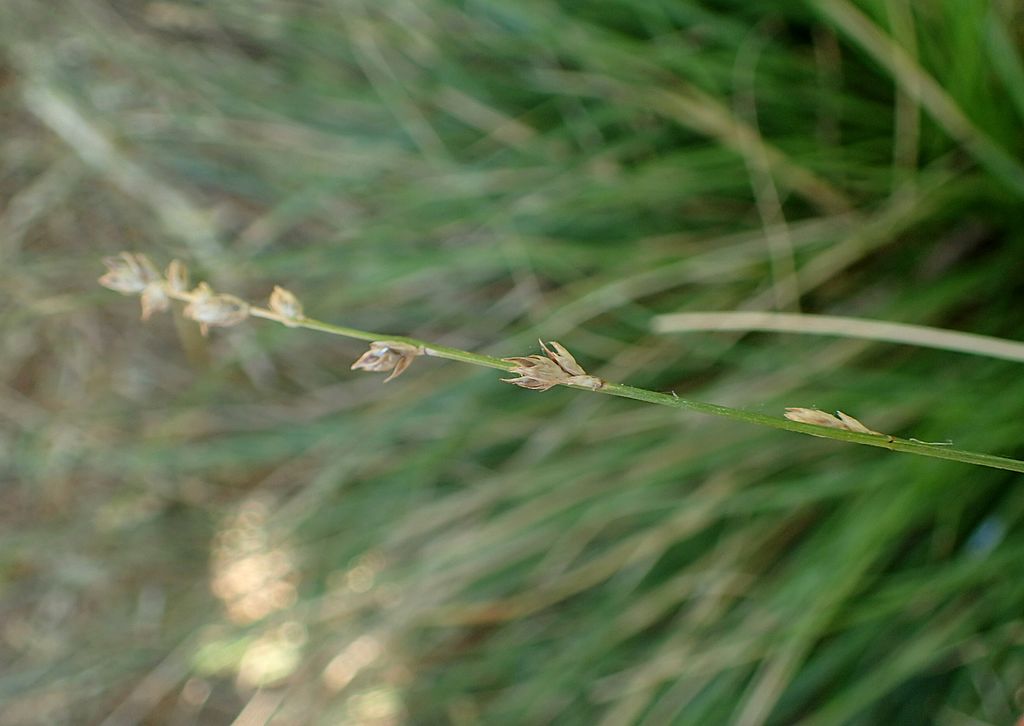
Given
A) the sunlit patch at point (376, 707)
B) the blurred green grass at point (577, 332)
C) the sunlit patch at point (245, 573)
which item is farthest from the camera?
the sunlit patch at point (245, 573)

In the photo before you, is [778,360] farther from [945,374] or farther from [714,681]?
[714,681]

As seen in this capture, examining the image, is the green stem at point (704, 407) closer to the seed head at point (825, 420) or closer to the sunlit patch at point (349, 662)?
the seed head at point (825, 420)

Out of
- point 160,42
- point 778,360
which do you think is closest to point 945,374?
point 778,360

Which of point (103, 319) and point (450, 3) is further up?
point (450, 3)

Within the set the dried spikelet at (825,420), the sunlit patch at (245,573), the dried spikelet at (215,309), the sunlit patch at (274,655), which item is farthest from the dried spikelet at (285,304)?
the sunlit patch at (245,573)

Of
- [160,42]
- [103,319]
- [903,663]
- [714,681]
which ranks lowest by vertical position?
[103,319]

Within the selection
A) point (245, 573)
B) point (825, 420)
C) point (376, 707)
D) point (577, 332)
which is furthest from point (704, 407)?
point (245, 573)

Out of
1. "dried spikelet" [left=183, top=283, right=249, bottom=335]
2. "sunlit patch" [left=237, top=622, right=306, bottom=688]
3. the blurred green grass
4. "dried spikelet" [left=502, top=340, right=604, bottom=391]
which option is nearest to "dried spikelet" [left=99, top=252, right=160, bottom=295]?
"dried spikelet" [left=183, top=283, right=249, bottom=335]

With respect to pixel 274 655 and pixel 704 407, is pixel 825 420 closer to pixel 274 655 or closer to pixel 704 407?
pixel 704 407

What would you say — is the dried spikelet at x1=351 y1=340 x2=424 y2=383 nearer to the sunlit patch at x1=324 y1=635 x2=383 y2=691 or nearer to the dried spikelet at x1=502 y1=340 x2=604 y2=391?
the dried spikelet at x1=502 y1=340 x2=604 y2=391
